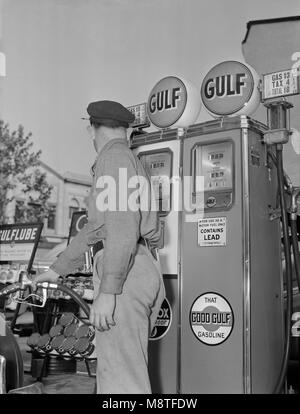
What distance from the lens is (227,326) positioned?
260 cm

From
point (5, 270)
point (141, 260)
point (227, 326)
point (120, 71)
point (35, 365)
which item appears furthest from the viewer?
point (120, 71)

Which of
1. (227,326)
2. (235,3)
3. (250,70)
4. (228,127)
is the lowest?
(227,326)

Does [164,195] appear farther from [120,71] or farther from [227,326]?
[120,71]

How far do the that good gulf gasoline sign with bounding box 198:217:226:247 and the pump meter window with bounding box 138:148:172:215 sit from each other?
0.74ft

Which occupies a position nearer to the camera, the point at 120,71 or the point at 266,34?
the point at 266,34

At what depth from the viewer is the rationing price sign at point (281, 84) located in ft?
8.68

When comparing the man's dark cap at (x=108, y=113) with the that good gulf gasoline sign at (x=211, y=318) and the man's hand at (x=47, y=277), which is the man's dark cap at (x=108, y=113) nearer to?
the man's hand at (x=47, y=277)

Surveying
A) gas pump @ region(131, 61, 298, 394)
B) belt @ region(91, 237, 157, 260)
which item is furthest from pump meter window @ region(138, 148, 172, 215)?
belt @ region(91, 237, 157, 260)

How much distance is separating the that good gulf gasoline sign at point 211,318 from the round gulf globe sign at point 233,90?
937 millimetres

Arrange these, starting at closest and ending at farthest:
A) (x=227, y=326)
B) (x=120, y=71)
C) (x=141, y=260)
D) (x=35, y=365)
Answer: (x=141, y=260) → (x=227, y=326) → (x=35, y=365) → (x=120, y=71)

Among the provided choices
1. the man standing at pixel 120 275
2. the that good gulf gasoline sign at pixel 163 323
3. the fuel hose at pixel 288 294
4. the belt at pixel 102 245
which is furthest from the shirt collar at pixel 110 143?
the that good gulf gasoline sign at pixel 163 323

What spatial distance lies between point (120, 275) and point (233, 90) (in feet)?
4.74

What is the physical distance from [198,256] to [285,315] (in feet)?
1.80
